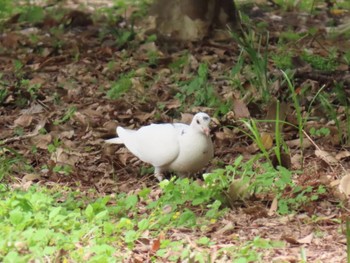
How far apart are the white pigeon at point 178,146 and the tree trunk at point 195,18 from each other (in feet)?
10.5

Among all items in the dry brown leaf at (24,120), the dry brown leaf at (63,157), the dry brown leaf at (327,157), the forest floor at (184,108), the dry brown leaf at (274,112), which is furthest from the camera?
the dry brown leaf at (24,120)

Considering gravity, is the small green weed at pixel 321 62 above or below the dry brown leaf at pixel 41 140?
above

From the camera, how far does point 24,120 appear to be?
24.3ft

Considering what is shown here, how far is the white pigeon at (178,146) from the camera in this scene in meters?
5.83

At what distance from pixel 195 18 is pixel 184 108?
1.86 m

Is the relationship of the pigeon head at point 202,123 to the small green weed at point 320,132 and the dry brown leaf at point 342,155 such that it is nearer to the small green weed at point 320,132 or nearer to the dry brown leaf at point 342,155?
the dry brown leaf at point 342,155

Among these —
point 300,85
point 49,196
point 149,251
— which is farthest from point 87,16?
point 149,251

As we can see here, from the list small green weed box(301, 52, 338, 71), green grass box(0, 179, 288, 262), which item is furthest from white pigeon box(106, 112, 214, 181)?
small green weed box(301, 52, 338, 71)

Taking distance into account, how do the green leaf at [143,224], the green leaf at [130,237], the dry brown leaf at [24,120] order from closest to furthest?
the green leaf at [130,237] < the green leaf at [143,224] < the dry brown leaf at [24,120]

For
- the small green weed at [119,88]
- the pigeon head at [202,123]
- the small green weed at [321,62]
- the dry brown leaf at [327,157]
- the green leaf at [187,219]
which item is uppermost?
the pigeon head at [202,123]

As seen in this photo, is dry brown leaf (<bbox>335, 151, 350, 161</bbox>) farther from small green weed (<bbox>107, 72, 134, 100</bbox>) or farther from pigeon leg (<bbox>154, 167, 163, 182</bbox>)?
small green weed (<bbox>107, 72, 134, 100</bbox>)

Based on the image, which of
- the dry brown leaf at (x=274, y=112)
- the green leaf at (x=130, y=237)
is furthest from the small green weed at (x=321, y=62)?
the green leaf at (x=130, y=237)

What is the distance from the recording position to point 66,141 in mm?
6973

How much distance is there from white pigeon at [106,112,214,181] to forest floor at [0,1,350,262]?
25cm
